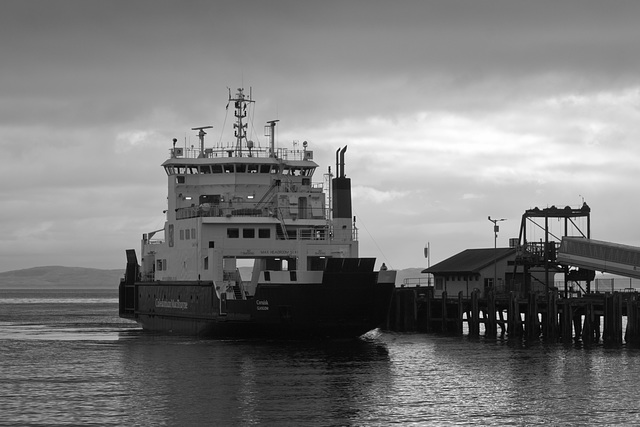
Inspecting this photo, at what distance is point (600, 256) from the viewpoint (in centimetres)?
5700

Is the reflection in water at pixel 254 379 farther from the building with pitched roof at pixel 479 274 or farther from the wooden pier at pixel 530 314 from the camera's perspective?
the building with pitched roof at pixel 479 274

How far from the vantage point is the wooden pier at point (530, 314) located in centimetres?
5241

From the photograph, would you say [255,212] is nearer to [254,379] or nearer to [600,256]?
[254,379]

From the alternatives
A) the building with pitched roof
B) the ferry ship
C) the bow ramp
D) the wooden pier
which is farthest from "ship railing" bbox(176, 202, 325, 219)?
the bow ramp

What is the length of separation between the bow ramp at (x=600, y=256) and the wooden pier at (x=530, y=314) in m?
1.63

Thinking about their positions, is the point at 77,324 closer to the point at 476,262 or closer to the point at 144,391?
the point at 476,262

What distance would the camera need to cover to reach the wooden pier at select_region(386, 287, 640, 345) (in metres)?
52.4

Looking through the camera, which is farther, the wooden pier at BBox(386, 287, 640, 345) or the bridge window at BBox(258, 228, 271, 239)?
the bridge window at BBox(258, 228, 271, 239)

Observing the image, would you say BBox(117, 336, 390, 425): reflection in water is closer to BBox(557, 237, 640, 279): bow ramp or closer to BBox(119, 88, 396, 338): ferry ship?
BBox(119, 88, 396, 338): ferry ship

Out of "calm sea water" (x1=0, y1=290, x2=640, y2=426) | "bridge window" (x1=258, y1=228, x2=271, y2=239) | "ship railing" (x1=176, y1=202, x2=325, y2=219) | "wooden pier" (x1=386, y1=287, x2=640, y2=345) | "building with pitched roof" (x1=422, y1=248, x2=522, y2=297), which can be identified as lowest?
"calm sea water" (x1=0, y1=290, x2=640, y2=426)

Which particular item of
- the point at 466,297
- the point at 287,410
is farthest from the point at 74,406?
the point at 466,297

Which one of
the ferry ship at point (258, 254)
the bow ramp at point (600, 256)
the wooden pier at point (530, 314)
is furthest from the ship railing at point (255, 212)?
the bow ramp at point (600, 256)

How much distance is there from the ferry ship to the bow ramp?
37.8 feet

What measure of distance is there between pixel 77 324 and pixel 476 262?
106 feet
